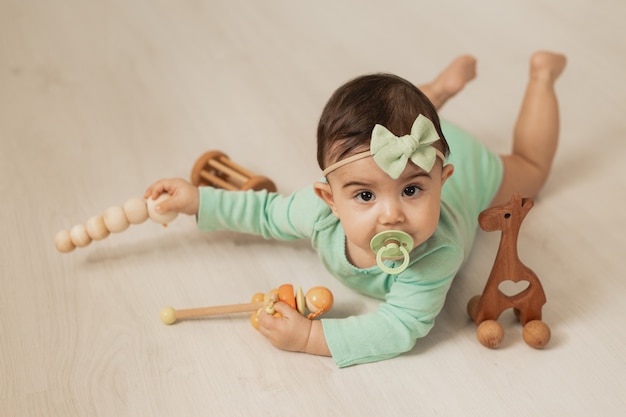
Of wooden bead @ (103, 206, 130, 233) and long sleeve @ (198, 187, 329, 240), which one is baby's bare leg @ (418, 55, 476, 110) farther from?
wooden bead @ (103, 206, 130, 233)

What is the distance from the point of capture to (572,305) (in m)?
Result: 1.17

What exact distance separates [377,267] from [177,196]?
0.34 metres

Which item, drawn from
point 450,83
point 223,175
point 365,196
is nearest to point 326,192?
point 365,196

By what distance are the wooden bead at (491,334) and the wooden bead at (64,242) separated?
Answer: 64 centimetres

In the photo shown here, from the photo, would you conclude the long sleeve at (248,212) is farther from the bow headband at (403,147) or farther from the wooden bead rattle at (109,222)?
the bow headband at (403,147)

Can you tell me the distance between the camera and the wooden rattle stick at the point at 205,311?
1.13 m

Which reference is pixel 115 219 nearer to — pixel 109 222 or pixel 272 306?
pixel 109 222

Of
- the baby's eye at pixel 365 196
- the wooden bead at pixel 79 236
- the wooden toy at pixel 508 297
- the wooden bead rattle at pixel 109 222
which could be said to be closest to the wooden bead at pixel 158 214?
the wooden bead rattle at pixel 109 222

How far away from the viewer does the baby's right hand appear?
1210 mm

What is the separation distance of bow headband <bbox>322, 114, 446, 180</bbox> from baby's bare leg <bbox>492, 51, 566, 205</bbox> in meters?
0.44

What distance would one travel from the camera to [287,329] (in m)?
1.07

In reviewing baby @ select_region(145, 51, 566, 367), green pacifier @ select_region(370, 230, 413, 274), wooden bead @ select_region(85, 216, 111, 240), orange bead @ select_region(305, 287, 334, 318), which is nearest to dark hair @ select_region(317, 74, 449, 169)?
baby @ select_region(145, 51, 566, 367)

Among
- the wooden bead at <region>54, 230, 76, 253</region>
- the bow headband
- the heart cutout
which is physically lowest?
the heart cutout

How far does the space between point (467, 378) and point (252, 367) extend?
30 centimetres
